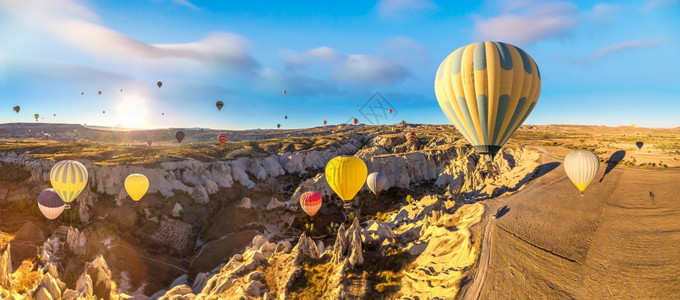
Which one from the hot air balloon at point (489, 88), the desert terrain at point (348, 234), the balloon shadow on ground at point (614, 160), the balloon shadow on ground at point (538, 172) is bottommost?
the desert terrain at point (348, 234)

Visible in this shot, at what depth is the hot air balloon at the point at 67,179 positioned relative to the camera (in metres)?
34.8

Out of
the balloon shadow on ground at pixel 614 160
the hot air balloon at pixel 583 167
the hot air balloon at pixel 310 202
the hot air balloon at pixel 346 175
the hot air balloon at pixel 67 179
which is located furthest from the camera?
the balloon shadow on ground at pixel 614 160

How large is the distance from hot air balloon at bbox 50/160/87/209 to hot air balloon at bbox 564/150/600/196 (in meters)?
58.6

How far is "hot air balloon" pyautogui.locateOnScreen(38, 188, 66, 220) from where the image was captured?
119ft

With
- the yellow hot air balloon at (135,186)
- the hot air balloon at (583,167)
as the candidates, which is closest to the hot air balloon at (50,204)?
the yellow hot air balloon at (135,186)

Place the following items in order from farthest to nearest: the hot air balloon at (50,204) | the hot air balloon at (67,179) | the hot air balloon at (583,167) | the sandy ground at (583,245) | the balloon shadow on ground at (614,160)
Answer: the balloon shadow on ground at (614,160)
the hot air balloon at (50,204)
the hot air balloon at (67,179)
the hot air balloon at (583,167)
the sandy ground at (583,245)

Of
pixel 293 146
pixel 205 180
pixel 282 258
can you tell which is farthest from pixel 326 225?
pixel 293 146

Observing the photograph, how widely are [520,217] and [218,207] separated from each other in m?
51.6

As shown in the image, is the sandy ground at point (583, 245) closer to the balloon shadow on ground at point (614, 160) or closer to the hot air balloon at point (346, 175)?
the balloon shadow on ground at point (614, 160)

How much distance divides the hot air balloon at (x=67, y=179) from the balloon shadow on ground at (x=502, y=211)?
4881cm

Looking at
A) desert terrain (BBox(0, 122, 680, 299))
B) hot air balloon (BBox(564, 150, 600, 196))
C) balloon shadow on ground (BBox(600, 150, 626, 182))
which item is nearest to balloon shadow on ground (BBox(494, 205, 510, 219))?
desert terrain (BBox(0, 122, 680, 299))

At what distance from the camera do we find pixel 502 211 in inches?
1195

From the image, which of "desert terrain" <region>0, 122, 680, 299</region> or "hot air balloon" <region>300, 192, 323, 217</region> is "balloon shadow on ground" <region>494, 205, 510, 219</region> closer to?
"desert terrain" <region>0, 122, 680, 299</region>

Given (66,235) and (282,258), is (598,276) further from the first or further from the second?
(66,235)
